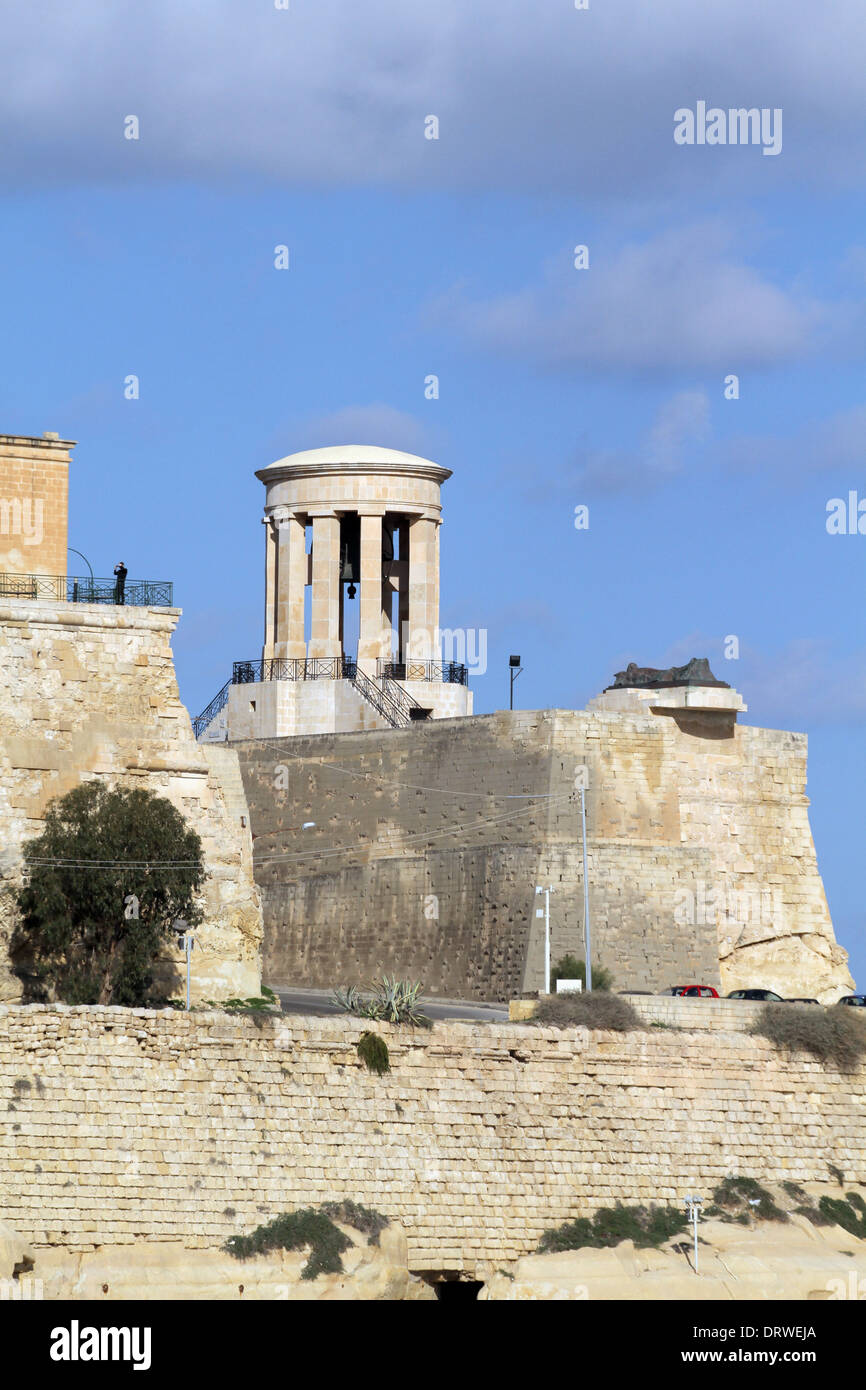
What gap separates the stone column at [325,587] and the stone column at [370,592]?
68cm

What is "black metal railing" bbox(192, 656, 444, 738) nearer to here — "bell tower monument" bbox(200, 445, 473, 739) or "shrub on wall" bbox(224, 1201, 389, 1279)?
"bell tower monument" bbox(200, 445, 473, 739)

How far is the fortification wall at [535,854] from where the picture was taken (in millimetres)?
56594

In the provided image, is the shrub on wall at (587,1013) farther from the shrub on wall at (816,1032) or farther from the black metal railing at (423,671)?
the black metal railing at (423,671)

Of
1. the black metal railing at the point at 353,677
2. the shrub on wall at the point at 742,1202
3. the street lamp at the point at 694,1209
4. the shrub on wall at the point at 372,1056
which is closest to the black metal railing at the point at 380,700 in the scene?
the black metal railing at the point at 353,677

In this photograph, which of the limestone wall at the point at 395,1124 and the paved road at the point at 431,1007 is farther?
the paved road at the point at 431,1007

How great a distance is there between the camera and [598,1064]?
46.6 metres

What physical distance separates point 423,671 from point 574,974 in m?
13.7

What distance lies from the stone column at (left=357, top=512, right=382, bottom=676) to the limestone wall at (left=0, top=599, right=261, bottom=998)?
14392mm

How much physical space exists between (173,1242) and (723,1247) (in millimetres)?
8906

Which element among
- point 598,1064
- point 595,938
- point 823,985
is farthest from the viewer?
point 823,985

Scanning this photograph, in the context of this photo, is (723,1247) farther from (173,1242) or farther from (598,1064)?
(173,1242)

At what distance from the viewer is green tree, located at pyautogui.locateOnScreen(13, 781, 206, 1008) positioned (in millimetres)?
46156

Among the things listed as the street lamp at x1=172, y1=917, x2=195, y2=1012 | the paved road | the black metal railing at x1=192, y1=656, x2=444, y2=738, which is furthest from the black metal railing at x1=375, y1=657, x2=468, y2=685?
the street lamp at x1=172, y1=917, x2=195, y2=1012

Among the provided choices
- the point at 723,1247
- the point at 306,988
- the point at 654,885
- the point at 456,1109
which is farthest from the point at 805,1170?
the point at 306,988
